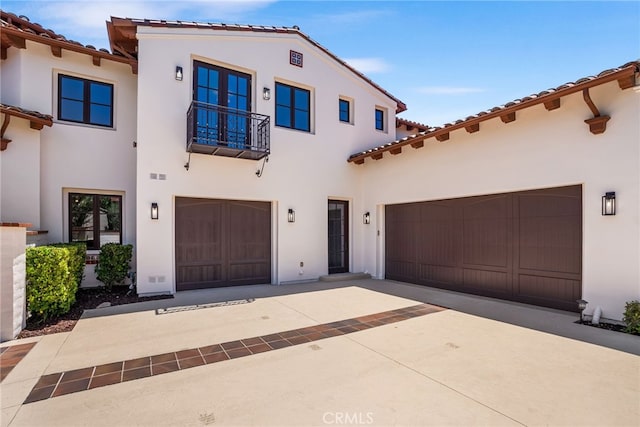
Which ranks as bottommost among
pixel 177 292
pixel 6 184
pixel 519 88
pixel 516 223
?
pixel 177 292

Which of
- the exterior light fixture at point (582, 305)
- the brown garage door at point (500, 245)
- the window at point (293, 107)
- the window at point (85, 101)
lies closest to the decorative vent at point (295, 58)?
the window at point (293, 107)

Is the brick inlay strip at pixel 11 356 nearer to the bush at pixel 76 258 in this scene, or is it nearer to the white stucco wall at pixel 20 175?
the bush at pixel 76 258

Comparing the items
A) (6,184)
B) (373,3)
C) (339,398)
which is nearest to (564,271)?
(339,398)

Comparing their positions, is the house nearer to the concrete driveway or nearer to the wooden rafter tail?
the wooden rafter tail

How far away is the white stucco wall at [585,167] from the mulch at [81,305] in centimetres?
846

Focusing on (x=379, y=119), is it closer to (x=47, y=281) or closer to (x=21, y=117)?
(x=21, y=117)

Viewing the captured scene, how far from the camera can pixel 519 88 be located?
27.7 feet

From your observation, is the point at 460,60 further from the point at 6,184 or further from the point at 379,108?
the point at 6,184

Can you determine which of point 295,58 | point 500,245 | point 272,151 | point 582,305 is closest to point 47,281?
point 272,151

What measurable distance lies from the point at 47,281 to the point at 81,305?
1.77 meters

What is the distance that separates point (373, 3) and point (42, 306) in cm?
970

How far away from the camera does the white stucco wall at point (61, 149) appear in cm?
785

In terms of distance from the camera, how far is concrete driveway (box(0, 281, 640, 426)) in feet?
10.2

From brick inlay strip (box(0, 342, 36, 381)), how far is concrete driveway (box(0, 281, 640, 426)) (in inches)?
4.1
